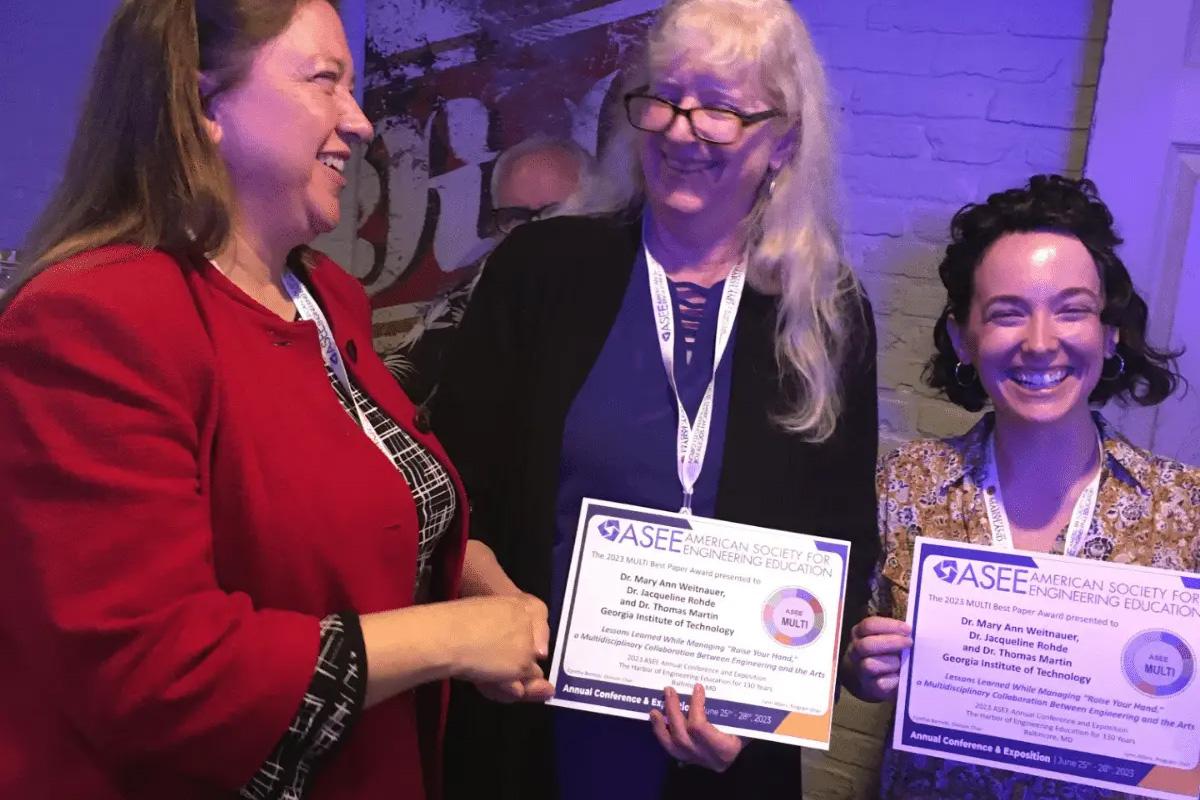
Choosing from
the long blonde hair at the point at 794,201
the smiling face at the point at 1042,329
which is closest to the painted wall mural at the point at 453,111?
the long blonde hair at the point at 794,201

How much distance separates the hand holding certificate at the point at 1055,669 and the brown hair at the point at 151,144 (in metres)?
1.18

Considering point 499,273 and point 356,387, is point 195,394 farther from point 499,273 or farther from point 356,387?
point 499,273

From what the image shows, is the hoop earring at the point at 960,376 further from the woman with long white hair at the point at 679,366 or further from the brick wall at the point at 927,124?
the brick wall at the point at 927,124

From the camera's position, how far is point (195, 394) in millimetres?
1033

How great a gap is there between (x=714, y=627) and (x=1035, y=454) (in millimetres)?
698

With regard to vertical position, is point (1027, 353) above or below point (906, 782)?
above

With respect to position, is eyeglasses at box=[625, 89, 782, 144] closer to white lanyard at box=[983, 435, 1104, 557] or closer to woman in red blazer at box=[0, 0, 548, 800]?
woman in red blazer at box=[0, 0, 548, 800]

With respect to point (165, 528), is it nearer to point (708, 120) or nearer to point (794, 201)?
point (708, 120)

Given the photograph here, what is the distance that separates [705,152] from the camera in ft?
5.39

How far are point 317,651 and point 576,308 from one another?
2.82 feet

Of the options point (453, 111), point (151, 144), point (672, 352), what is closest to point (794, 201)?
point (672, 352)

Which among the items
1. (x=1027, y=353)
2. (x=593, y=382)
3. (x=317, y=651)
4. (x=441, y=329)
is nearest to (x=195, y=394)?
(x=317, y=651)

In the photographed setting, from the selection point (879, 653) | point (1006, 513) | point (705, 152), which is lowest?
point (879, 653)

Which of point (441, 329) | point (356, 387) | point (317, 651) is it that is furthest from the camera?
point (441, 329)
